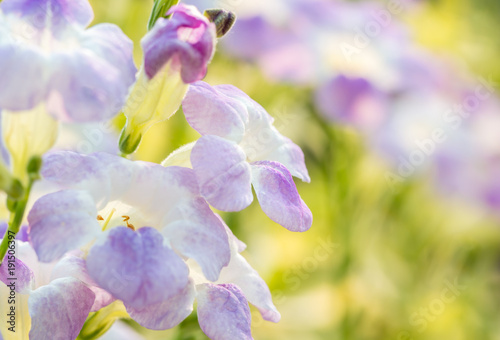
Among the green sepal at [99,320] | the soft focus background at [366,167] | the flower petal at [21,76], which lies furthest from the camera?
the soft focus background at [366,167]

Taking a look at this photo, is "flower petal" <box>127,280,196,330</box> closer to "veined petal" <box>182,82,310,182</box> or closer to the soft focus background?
"veined petal" <box>182,82,310,182</box>

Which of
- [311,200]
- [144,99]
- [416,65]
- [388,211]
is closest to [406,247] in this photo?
[388,211]

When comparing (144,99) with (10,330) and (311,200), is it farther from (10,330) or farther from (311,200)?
(311,200)

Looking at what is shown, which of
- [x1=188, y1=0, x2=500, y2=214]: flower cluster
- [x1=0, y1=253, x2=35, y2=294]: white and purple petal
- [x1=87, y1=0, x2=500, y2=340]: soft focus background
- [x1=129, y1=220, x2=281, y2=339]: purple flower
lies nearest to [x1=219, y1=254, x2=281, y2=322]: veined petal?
[x1=129, y1=220, x2=281, y2=339]: purple flower

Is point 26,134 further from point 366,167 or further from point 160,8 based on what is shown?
point 366,167

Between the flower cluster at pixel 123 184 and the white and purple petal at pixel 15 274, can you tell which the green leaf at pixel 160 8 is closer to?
the flower cluster at pixel 123 184

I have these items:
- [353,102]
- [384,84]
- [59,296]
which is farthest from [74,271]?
[384,84]

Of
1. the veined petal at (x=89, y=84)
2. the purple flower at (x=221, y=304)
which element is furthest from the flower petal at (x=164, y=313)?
the veined petal at (x=89, y=84)
